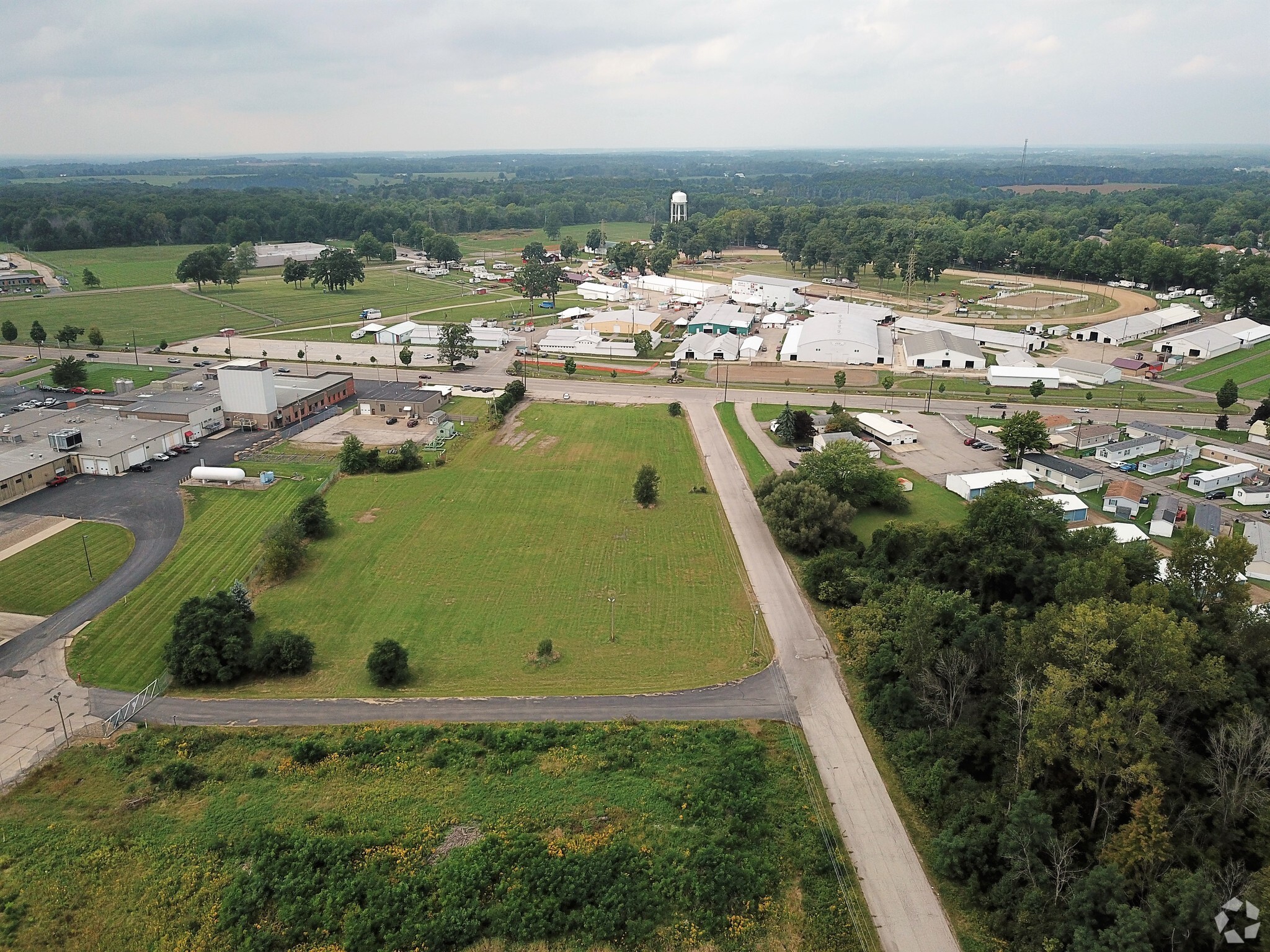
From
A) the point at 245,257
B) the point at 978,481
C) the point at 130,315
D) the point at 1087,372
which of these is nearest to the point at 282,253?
the point at 245,257

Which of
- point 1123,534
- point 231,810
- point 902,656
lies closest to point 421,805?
point 231,810

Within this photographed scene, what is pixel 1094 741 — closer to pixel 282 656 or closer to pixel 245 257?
pixel 282 656

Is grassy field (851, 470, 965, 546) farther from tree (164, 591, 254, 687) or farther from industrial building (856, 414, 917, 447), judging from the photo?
tree (164, 591, 254, 687)

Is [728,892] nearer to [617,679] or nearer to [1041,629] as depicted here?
[617,679]

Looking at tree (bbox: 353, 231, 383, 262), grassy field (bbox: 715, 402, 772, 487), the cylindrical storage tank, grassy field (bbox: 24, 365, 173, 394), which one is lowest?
grassy field (bbox: 715, 402, 772, 487)

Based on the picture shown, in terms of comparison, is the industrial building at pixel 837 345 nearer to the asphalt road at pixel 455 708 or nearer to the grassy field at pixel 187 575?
the grassy field at pixel 187 575

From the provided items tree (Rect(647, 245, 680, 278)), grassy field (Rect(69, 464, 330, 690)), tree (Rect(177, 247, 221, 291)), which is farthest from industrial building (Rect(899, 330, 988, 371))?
tree (Rect(177, 247, 221, 291))
